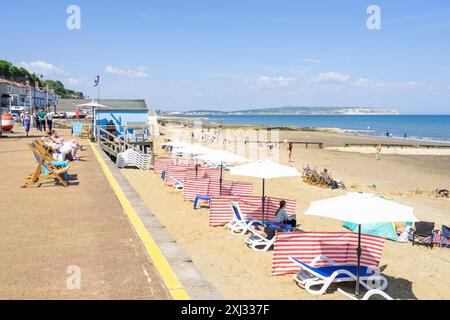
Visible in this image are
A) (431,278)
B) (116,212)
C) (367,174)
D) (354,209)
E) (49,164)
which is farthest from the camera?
(367,174)

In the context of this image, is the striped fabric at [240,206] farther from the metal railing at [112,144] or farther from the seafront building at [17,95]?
the seafront building at [17,95]

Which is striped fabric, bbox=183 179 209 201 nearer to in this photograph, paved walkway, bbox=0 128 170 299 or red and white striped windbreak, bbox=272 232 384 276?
paved walkway, bbox=0 128 170 299

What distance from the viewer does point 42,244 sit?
6.57 meters

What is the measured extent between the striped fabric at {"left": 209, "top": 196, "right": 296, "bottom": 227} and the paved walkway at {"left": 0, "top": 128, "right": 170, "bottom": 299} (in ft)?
6.22

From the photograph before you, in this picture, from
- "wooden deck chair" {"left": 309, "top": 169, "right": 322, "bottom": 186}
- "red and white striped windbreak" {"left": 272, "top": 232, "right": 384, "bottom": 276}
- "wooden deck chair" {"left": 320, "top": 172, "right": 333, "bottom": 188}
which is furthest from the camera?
"wooden deck chair" {"left": 309, "top": 169, "right": 322, "bottom": 186}

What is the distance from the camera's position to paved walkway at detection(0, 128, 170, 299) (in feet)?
16.2

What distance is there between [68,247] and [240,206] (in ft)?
12.9

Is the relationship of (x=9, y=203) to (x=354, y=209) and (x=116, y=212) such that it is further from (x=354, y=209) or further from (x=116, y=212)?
(x=354, y=209)

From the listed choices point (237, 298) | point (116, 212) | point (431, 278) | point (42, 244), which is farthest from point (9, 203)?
point (431, 278)

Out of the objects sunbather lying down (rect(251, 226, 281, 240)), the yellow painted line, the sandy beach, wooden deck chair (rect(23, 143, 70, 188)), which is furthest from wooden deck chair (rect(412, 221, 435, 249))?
wooden deck chair (rect(23, 143, 70, 188))

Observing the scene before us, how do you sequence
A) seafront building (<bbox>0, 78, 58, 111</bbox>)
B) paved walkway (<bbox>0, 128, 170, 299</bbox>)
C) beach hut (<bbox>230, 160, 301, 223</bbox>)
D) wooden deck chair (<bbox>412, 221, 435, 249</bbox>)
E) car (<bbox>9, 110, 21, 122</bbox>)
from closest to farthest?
paved walkway (<bbox>0, 128, 170, 299</bbox>) < beach hut (<bbox>230, 160, 301, 223</bbox>) < wooden deck chair (<bbox>412, 221, 435, 249</bbox>) < car (<bbox>9, 110, 21, 122</bbox>) < seafront building (<bbox>0, 78, 58, 111</bbox>)

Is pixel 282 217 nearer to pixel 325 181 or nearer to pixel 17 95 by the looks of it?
pixel 325 181

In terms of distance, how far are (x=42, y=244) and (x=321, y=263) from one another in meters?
4.21

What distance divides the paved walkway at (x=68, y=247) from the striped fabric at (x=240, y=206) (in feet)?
6.22
